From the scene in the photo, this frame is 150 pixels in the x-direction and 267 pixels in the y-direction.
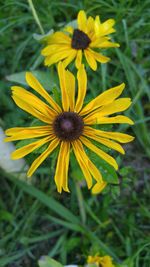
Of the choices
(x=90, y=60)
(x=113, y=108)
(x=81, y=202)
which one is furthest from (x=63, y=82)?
(x=81, y=202)

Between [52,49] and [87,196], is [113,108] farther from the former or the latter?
[87,196]

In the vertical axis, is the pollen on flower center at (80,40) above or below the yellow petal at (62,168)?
above

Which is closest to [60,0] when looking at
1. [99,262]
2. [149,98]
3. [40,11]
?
[40,11]

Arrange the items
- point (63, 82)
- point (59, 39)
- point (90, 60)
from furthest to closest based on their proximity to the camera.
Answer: point (59, 39) < point (90, 60) < point (63, 82)

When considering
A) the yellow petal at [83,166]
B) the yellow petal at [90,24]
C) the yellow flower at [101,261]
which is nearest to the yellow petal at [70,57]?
the yellow petal at [90,24]

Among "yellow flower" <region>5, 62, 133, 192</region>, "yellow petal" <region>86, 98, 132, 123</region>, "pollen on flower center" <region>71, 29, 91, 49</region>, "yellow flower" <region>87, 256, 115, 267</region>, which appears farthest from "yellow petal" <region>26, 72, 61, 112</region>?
"yellow flower" <region>87, 256, 115, 267</region>

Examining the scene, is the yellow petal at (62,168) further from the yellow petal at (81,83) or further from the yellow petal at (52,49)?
the yellow petal at (52,49)
